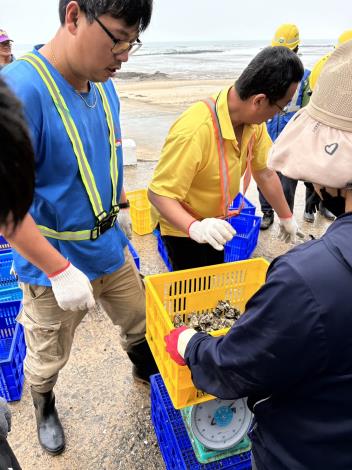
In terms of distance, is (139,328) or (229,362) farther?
(139,328)

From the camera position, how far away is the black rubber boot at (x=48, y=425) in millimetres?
2105

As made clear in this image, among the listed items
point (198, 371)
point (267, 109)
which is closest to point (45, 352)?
point (198, 371)

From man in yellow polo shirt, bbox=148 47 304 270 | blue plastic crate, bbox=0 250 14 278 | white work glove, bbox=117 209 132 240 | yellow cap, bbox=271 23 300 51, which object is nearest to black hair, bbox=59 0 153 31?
man in yellow polo shirt, bbox=148 47 304 270

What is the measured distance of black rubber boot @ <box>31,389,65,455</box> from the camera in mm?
2105

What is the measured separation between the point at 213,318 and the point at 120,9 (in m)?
1.52

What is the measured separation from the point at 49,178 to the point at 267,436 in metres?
1.29

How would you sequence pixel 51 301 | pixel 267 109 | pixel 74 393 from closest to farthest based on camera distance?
1. pixel 51 301
2. pixel 267 109
3. pixel 74 393

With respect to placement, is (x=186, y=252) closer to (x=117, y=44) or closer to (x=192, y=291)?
(x=192, y=291)

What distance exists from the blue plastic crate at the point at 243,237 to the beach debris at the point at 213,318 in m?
1.76

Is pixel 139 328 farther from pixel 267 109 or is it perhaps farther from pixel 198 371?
pixel 267 109

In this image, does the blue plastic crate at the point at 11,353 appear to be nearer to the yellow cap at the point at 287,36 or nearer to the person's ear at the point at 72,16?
the person's ear at the point at 72,16

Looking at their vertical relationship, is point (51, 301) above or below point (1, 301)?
above

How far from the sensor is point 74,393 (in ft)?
8.16

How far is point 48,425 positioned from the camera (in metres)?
2.16
